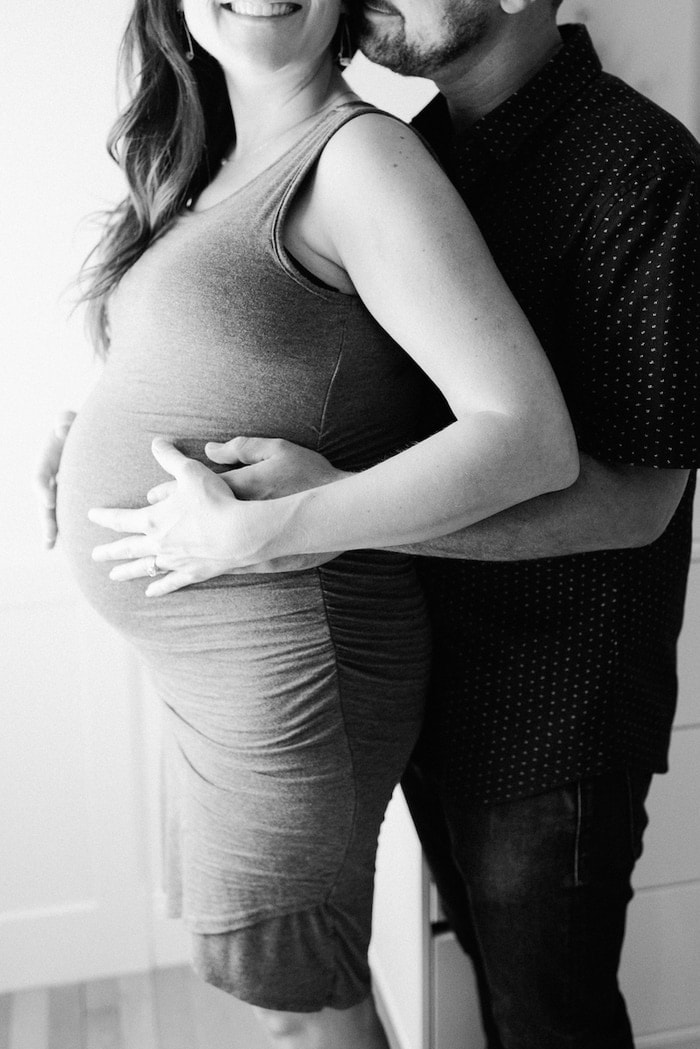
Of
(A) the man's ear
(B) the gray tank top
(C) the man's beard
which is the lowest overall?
(B) the gray tank top

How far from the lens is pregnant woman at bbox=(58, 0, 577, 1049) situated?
82 centimetres

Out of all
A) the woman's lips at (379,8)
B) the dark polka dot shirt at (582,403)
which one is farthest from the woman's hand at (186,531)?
the woman's lips at (379,8)

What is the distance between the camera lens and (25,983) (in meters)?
1.94

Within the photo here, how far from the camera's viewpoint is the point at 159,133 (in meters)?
1.16

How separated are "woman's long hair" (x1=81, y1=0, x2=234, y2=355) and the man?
0.68 feet

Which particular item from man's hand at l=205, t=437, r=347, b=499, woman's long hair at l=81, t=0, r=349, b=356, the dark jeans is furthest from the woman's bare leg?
woman's long hair at l=81, t=0, r=349, b=356

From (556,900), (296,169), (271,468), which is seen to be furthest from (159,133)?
(556,900)

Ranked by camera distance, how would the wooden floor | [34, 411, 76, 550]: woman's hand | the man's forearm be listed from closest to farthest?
the man's forearm, [34, 411, 76, 550]: woman's hand, the wooden floor

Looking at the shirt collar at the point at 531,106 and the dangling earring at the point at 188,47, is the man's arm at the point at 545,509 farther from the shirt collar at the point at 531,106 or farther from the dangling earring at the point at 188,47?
the dangling earring at the point at 188,47

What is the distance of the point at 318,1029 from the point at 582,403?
0.68 m

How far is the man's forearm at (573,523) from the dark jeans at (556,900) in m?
0.27

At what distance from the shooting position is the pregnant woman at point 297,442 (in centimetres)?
82

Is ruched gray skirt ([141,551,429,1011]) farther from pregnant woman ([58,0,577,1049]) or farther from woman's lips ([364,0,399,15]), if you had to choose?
woman's lips ([364,0,399,15])

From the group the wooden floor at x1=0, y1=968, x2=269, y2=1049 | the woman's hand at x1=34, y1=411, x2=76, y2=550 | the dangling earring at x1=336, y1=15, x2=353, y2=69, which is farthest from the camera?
the wooden floor at x1=0, y1=968, x2=269, y2=1049
